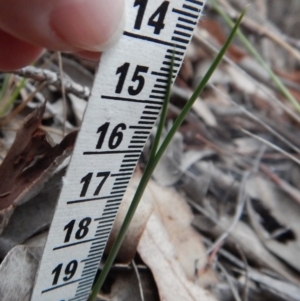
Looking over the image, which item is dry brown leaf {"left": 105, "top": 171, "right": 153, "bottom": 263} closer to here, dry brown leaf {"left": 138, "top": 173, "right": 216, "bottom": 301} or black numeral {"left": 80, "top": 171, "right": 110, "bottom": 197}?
dry brown leaf {"left": 138, "top": 173, "right": 216, "bottom": 301}

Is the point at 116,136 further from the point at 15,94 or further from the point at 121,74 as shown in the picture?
the point at 15,94

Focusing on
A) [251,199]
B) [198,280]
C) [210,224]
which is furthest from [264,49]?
[198,280]

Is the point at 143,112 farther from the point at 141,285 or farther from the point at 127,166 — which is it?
the point at 141,285

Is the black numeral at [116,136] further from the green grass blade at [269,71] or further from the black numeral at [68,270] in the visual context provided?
the green grass blade at [269,71]

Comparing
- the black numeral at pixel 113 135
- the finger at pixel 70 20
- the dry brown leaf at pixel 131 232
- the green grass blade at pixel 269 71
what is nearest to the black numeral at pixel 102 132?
the black numeral at pixel 113 135

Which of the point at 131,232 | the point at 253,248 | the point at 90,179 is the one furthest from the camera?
the point at 253,248

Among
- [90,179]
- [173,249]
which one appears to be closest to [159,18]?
[90,179]

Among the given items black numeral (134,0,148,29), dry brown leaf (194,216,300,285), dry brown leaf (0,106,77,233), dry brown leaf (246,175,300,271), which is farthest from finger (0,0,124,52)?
dry brown leaf (246,175,300,271)
